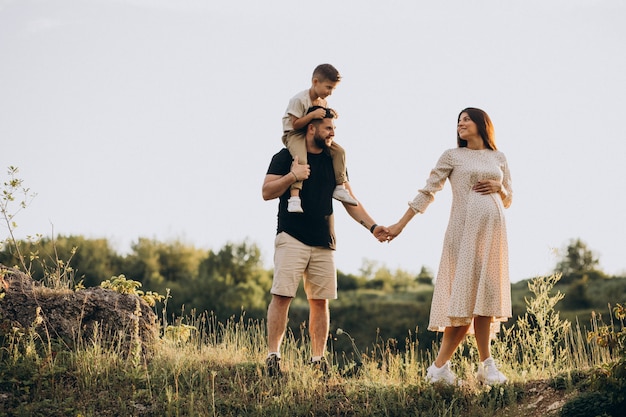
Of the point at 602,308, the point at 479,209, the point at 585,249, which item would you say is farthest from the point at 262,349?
the point at 585,249

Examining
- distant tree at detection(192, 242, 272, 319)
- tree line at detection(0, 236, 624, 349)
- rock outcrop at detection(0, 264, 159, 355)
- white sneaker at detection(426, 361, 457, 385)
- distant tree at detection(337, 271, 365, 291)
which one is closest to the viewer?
white sneaker at detection(426, 361, 457, 385)

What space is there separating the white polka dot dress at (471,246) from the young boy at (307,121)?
922 millimetres

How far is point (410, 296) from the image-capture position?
104 ft

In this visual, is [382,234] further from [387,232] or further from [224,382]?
[224,382]

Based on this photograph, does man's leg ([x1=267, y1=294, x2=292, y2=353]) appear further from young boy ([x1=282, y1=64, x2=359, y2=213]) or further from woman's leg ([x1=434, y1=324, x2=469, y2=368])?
woman's leg ([x1=434, y1=324, x2=469, y2=368])

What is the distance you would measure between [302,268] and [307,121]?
1348mm

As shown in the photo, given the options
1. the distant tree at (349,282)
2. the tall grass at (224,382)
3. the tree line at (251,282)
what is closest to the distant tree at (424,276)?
the tree line at (251,282)

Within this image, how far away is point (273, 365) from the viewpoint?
7.48 metres

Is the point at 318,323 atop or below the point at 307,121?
below

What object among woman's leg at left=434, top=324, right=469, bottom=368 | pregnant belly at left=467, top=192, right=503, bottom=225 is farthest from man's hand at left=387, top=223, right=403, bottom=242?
woman's leg at left=434, top=324, right=469, bottom=368

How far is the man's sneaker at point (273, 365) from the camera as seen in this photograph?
24.5ft

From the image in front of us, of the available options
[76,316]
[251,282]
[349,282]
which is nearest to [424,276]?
[349,282]

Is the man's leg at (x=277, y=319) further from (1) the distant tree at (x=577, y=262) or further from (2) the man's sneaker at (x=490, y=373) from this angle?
(1) the distant tree at (x=577, y=262)

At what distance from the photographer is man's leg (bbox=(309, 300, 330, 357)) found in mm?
7473
